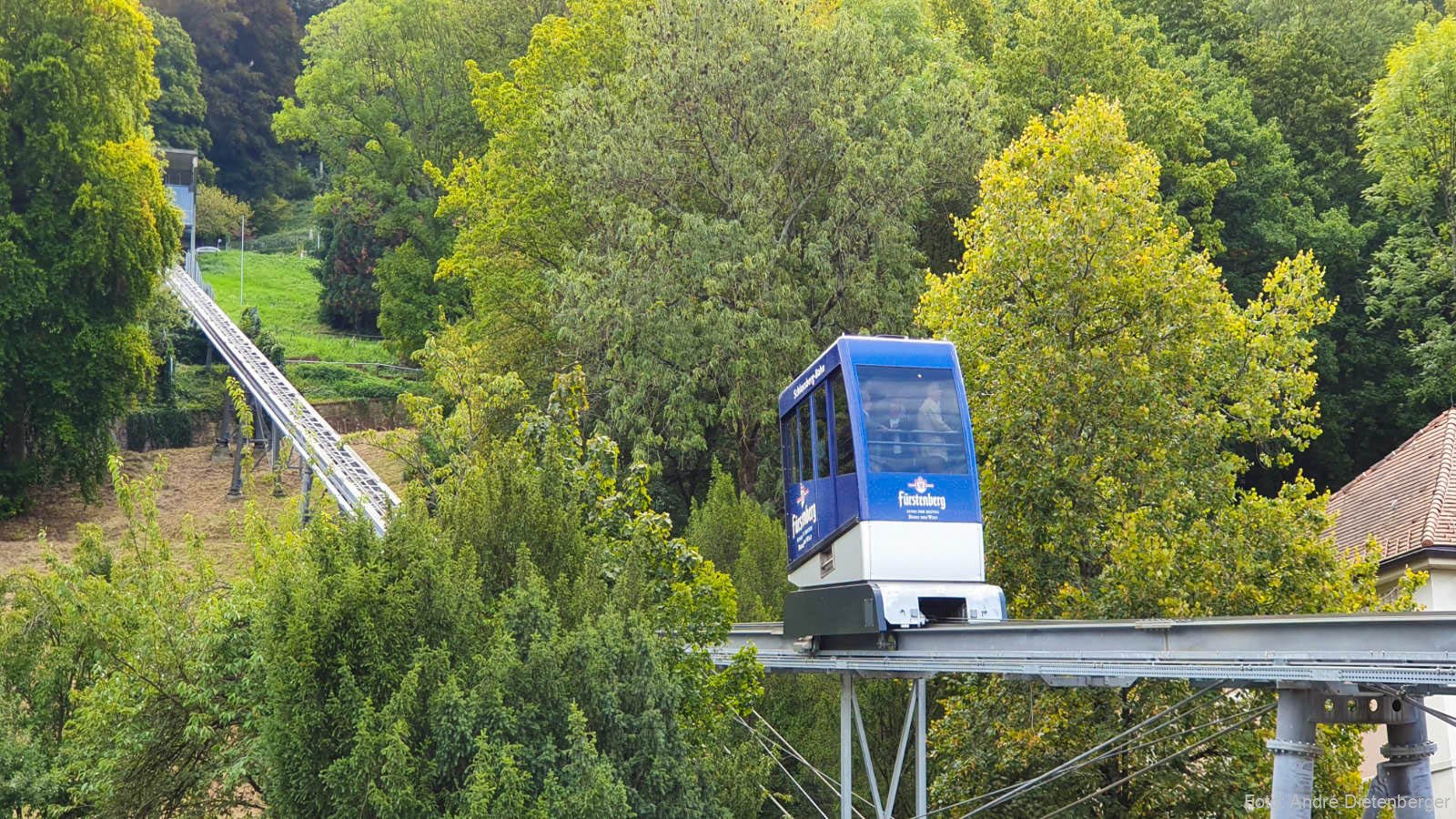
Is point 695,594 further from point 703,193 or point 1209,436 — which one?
point 703,193

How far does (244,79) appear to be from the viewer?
9031 centimetres

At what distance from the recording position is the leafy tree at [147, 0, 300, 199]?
291ft

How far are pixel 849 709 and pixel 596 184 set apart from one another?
19.3m

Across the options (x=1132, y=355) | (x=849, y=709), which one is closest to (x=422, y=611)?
(x=849, y=709)

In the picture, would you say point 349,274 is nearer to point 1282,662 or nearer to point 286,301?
point 286,301

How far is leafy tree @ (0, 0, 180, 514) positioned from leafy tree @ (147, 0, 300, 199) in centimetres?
5079

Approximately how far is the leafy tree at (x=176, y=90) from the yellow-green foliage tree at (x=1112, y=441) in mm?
69134

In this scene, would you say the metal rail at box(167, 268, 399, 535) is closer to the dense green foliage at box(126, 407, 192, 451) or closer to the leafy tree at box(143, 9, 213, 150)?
the dense green foliage at box(126, 407, 192, 451)

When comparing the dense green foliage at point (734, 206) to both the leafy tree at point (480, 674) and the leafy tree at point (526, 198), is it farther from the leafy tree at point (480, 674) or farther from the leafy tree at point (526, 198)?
the leafy tree at point (480, 674)

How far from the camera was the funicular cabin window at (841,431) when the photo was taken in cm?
1584

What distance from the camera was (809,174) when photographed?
110 feet

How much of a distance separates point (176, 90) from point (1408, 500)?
72.6 m

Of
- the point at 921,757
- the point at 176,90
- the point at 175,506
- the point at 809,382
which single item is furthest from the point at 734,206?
the point at 176,90

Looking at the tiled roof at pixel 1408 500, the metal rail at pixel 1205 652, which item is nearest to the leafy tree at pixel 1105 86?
the tiled roof at pixel 1408 500
